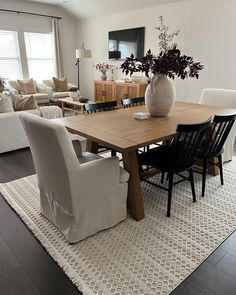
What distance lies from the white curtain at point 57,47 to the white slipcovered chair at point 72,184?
6.41 metres

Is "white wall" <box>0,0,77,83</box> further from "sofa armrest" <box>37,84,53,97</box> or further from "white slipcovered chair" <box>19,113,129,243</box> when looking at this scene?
"white slipcovered chair" <box>19,113,129,243</box>

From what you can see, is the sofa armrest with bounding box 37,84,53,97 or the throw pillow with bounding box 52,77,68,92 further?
the throw pillow with bounding box 52,77,68,92

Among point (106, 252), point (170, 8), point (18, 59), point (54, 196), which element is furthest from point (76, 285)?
point (18, 59)

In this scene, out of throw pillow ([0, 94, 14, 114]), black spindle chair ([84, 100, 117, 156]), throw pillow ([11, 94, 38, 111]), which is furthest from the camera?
throw pillow ([11, 94, 38, 111])

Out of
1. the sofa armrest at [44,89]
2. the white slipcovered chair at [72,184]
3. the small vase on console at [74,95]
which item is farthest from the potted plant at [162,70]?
the sofa armrest at [44,89]

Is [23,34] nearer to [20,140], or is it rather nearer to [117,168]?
[20,140]

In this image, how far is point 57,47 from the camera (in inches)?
295

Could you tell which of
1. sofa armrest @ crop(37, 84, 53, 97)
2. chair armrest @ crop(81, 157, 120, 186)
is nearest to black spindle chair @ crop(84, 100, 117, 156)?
chair armrest @ crop(81, 157, 120, 186)

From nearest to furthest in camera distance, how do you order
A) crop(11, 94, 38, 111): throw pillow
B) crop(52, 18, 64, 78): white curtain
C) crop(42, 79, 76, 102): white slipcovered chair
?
1. crop(11, 94, 38, 111): throw pillow
2. crop(42, 79, 76, 102): white slipcovered chair
3. crop(52, 18, 64, 78): white curtain

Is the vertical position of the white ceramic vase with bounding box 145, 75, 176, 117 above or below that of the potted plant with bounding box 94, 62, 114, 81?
below

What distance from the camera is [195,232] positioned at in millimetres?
1991

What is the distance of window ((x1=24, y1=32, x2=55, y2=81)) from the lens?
7161 millimetres

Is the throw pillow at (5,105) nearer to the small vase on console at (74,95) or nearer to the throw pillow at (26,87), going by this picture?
the small vase on console at (74,95)

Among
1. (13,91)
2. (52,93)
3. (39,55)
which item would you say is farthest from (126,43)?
(13,91)
